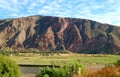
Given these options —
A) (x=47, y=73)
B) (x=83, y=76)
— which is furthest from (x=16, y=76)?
(x=83, y=76)

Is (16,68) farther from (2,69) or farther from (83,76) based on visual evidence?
(83,76)

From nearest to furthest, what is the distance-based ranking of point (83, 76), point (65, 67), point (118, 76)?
point (118, 76) < point (83, 76) < point (65, 67)

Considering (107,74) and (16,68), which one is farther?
(16,68)

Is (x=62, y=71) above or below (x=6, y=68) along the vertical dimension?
below

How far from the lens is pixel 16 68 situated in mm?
25125

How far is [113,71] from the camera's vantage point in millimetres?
16500

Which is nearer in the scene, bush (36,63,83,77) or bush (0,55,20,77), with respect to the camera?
bush (36,63,83,77)

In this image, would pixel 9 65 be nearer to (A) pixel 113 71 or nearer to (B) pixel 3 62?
(B) pixel 3 62

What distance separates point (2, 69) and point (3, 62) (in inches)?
20.4

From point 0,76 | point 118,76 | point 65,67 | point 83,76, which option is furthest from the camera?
point 65,67

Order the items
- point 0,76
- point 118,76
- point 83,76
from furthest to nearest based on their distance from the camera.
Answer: point 0,76 → point 83,76 → point 118,76

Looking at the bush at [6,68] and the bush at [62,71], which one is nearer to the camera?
the bush at [62,71]

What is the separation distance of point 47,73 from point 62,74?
2.45m

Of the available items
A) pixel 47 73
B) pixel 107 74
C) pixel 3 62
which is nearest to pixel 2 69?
pixel 3 62
